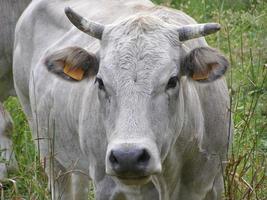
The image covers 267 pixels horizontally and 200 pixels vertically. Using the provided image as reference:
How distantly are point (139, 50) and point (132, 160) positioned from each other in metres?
0.67

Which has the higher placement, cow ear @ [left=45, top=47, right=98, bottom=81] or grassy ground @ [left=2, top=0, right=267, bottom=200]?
cow ear @ [left=45, top=47, right=98, bottom=81]

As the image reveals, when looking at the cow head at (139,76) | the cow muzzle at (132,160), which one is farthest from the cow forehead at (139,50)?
the cow muzzle at (132,160)

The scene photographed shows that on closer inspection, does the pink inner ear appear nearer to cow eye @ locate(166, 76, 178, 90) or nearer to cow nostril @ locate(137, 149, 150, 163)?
cow eye @ locate(166, 76, 178, 90)

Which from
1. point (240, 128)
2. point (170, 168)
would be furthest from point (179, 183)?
point (240, 128)

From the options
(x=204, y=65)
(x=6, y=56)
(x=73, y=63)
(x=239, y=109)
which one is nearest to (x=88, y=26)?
(x=73, y=63)

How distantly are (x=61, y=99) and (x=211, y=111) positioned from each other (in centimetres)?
116

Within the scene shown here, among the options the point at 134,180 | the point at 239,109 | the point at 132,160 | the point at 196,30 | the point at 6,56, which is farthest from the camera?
the point at 6,56

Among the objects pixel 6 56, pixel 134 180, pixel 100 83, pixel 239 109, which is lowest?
pixel 239 109

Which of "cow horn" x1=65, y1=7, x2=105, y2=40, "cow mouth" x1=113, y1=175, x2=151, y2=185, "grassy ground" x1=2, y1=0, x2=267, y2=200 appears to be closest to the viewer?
"cow mouth" x1=113, y1=175, x2=151, y2=185

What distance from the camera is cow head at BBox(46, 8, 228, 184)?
17.2 feet

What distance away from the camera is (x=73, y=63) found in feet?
19.3

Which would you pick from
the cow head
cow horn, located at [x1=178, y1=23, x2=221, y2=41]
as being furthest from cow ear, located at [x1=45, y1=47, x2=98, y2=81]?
cow horn, located at [x1=178, y1=23, x2=221, y2=41]

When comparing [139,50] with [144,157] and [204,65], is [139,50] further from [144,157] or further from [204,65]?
[144,157]

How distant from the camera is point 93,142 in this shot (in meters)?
6.14
